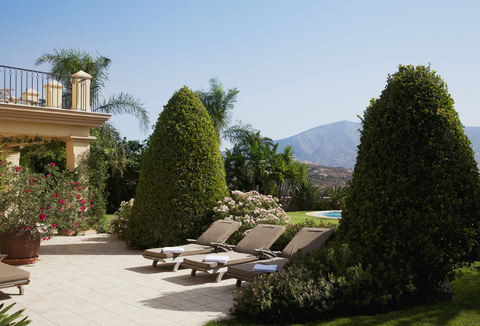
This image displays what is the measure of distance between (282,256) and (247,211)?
3278 millimetres

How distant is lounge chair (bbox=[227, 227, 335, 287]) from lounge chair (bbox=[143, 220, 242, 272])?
1.65m

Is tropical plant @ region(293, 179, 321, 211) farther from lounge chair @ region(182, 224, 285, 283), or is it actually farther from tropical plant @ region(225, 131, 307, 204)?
lounge chair @ region(182, 224, 285, 283)

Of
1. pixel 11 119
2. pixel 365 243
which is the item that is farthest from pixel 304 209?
pixel 365 243

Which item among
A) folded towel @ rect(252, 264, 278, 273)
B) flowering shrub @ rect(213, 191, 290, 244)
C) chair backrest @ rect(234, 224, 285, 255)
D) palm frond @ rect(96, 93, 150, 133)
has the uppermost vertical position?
palm frond @ rect(96, 93, 150, 133)

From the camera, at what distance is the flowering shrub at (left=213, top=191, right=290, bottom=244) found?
10.3 metres

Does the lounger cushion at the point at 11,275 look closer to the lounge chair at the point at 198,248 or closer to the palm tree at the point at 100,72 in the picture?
the lounge chair at the point at 198,248

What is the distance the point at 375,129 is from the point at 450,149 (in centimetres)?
108

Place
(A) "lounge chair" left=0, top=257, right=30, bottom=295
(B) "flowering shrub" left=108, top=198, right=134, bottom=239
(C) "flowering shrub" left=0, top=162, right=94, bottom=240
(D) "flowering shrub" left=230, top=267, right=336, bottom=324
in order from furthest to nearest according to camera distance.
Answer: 1. (B) "flowering shrub" left=108, top=198, right=134, bottom=239
2. (C) "flowering shrub" left=0, top=162, right=94, bottom=240
3. (A) "lounge chair" left=0, top=257, right=30, bottom=295
4. (D) "flowering shrub" left=230, top=267, right=336, bottom=324

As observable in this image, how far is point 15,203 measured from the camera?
29.9ft

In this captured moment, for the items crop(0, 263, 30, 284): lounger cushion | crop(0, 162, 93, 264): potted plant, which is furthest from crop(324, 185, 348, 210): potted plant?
crop(0, 263, 30, 284): lounger cushion

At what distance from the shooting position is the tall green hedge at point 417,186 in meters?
5.64

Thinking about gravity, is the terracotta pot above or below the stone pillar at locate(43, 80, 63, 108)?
below

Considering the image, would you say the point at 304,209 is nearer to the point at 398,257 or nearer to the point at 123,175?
the point at 123,175

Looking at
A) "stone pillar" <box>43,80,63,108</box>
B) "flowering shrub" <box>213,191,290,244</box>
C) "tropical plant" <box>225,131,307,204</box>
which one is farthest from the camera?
"tropical plant" <box>225,131,307,204</box>
